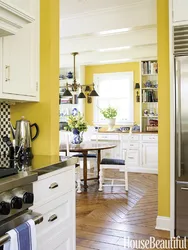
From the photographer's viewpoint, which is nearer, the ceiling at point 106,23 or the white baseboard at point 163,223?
the white baseboard at point 163,223

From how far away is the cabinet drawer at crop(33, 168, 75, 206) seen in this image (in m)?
1.65

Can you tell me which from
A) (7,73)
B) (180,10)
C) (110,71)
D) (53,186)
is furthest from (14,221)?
(110,71)

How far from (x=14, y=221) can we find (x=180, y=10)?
258 cm

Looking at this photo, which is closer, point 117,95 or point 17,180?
point 17,180

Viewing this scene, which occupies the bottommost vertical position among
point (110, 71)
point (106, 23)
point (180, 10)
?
point (180, 10)

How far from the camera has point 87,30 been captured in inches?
182

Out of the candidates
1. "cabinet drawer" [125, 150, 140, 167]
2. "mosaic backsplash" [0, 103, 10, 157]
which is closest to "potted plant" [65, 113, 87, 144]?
"cabinet drawer" [125, 150, 140, 167]

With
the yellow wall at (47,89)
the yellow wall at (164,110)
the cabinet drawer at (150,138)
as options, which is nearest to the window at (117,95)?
the cabinet drawer at (150,138)

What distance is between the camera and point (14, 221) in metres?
1.38

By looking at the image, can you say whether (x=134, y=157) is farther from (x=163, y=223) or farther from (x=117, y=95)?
(x=163, y=223)

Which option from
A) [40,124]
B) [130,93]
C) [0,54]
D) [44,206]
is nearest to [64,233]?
[44,206]

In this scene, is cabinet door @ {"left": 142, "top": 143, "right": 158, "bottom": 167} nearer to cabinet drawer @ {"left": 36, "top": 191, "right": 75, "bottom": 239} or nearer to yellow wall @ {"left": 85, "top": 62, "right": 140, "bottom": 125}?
yellow wall @ {"left": 85, "top": 62, "right": 140, "bottom": 125}

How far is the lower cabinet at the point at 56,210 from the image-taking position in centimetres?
168

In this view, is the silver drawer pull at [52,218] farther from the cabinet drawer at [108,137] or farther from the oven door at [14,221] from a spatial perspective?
the cabinet drawer at [108,137]
